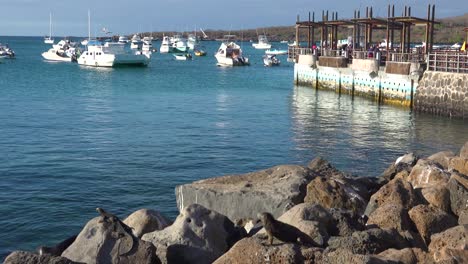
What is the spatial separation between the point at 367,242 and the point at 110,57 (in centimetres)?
7438

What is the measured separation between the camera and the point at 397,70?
122 feet

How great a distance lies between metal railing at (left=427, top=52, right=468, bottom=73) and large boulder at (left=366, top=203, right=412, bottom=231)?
932 inches

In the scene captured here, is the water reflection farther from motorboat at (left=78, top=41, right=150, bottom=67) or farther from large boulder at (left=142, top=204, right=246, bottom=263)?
motorboat at (left=78, top=41, right=150, bottom=67)

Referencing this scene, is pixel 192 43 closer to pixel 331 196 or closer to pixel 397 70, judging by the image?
pixel 397 70

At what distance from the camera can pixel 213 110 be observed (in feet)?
124

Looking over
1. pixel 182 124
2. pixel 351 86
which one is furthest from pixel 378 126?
pixel 351 86

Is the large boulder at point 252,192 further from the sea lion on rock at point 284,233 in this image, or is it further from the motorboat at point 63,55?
the motorboat at point 63,55

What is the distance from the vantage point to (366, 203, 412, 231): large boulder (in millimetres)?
9875

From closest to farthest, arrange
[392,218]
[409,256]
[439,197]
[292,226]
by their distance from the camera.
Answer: [409,256]
[292,226]
[392,218]
[439,197]

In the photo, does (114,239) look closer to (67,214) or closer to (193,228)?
(193,228)

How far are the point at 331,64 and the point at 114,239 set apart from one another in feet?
126

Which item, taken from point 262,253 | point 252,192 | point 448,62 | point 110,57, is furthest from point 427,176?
point 110,57

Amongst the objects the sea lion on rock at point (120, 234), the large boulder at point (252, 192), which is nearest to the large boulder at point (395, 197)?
the large boulder at point (252, 192)

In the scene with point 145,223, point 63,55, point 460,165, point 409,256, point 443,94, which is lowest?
point 145,223
